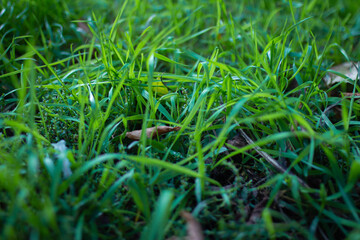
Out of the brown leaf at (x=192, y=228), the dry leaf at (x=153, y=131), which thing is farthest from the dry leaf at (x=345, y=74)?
the brown leaf at (x=192, y=228)

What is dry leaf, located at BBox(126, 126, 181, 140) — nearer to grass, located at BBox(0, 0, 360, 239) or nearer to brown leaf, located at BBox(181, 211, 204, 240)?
grass, located at BBox(0, 0, 360, 239)

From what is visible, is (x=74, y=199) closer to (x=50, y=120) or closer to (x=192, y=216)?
(x=192, y=216)

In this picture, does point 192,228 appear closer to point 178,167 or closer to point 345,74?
point 178,167

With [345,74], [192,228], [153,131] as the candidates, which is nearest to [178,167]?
[192,228]

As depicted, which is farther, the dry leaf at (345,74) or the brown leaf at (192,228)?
the dry leaf at (345,74)

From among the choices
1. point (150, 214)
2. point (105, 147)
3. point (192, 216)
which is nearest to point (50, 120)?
point (105, 147)

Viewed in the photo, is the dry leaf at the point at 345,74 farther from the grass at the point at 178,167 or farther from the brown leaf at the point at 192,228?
the brown leaf at the point at 192,228

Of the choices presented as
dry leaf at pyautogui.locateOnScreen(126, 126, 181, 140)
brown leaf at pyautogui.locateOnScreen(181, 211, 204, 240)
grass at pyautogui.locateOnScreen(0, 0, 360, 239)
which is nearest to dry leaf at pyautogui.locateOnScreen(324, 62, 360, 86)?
grass at pyautogui.locateOnScreen(0, 0, 360, 239)

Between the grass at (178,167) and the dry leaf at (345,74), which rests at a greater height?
the grass at (178,167)

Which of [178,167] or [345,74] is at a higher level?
[178,167]
